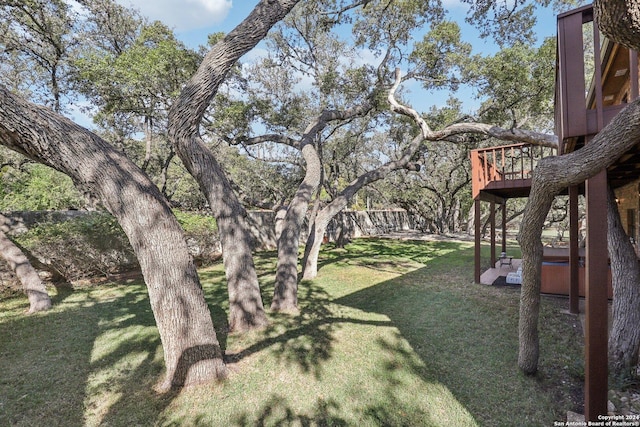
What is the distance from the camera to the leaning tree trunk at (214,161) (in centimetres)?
352

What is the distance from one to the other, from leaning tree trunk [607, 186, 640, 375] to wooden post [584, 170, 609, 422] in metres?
1.05

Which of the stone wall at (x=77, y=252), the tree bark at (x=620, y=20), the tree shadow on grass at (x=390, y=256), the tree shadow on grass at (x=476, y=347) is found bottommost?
the tree shadow on grass at (x=476, y=347)

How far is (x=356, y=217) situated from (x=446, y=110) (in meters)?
9.32

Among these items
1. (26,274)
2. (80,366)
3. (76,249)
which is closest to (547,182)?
(80,366)

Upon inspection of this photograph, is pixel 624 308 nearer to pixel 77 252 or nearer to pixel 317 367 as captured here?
pixel 317 367

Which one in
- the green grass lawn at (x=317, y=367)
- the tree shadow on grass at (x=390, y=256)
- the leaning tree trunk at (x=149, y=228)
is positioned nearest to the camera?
the leaning tree trunk at (x=149, y=228)

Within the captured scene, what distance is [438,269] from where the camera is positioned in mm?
8391

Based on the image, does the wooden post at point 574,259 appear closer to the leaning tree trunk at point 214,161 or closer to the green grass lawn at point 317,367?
the green grass lawn at point 317,367

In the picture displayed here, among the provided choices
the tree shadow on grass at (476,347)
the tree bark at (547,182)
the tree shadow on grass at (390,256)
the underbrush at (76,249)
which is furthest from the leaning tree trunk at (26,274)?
the tree bark at (547,182)

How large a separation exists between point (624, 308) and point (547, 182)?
2.16 metres

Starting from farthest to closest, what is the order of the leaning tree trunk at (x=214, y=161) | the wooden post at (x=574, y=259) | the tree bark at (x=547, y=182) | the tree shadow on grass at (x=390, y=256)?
the tree shadow on grass at (x=390, y=256), the wooden post at (x=574, y=259), the leaning tree trunk at (x=214, y=161), the tree bark at (x=547, y=182)

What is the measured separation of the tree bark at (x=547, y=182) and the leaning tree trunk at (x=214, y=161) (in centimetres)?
338

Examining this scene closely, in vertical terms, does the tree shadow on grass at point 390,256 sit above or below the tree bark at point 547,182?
below

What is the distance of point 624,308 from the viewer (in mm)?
3238
